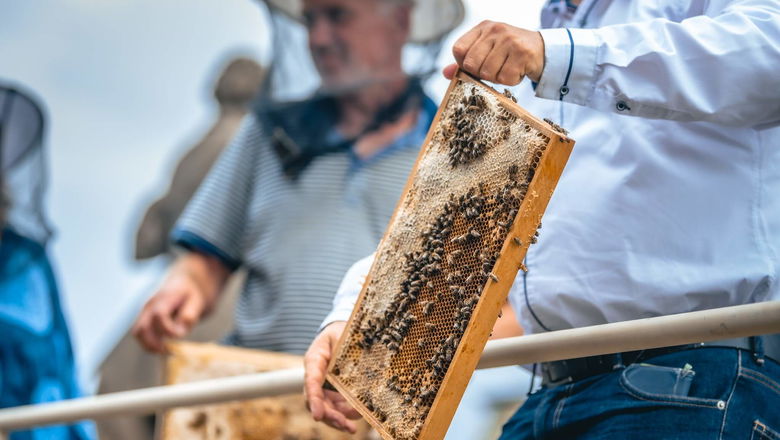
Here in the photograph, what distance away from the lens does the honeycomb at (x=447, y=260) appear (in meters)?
1.02

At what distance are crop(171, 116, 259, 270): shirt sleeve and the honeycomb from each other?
1.50m

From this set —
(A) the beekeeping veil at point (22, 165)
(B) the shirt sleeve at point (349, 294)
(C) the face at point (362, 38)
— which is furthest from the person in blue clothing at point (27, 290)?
(B) the shirt sleeve at point (349, 294)

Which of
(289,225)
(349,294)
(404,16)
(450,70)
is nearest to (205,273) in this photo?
(289,225)

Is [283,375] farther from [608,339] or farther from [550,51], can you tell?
[550,51]

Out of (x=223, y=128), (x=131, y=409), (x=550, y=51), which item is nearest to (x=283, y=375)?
(x=131, y=409)

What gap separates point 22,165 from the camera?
4.03 m

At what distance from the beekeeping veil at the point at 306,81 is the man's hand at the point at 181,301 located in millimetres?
405

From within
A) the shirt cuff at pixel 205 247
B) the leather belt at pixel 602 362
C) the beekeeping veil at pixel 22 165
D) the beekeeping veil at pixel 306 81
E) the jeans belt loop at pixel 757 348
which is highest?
the jeans belt loop at pixel 757 348

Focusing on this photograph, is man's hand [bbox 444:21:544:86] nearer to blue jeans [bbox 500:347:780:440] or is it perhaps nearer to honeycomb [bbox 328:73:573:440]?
honeycomb [bbox 328:73:573:440]

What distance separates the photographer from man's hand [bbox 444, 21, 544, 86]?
1.08 m

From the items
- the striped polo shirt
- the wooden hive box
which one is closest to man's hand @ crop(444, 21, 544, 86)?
the wooden hive box

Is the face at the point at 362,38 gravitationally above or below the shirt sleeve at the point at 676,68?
below

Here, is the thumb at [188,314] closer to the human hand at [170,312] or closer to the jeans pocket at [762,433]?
the human hand at [170,312]

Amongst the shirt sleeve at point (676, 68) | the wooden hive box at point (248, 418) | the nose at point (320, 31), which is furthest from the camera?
the nose at point (320, 31)
